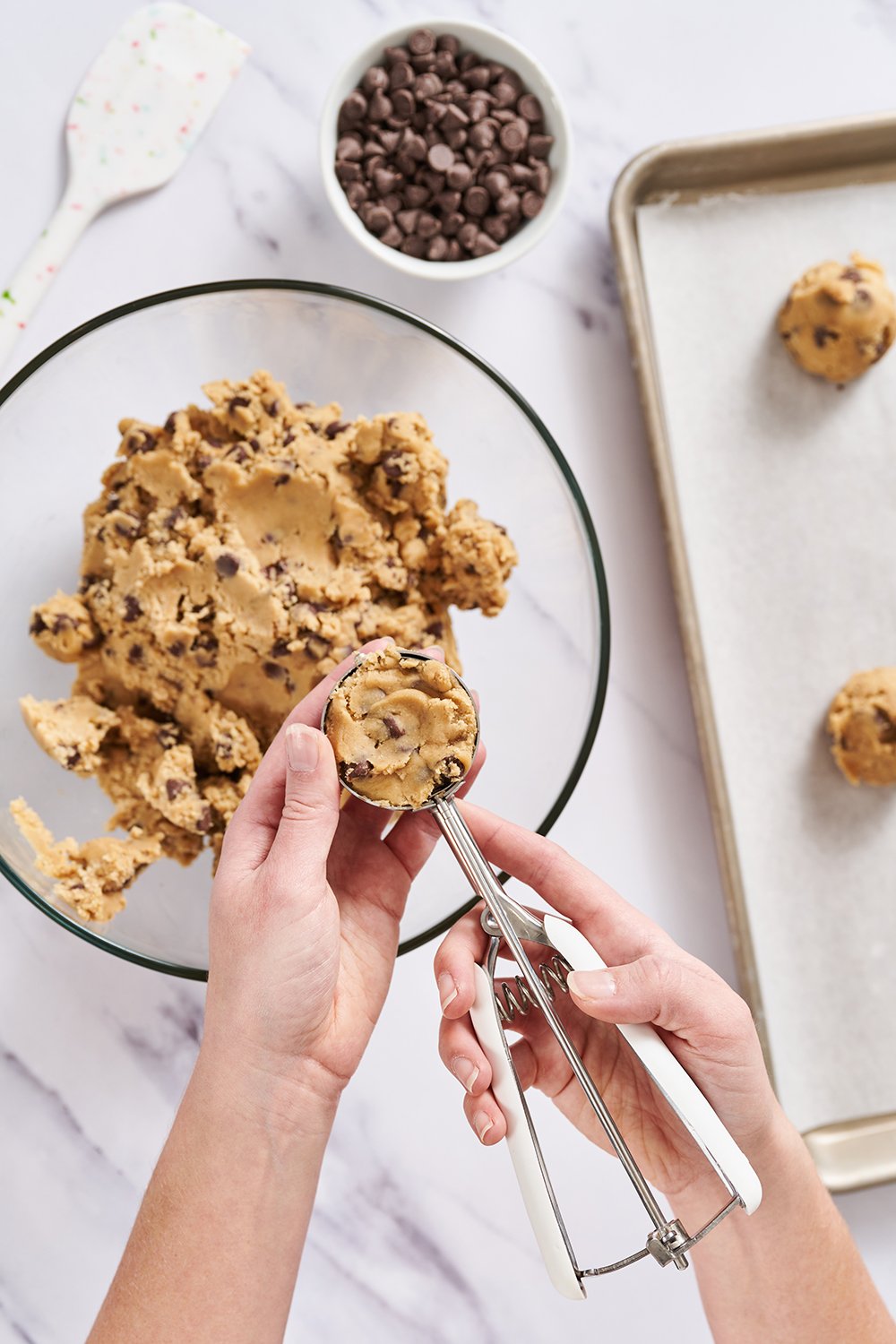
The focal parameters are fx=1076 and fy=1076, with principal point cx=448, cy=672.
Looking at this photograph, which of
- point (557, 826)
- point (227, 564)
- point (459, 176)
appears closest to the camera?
point (227, 564)

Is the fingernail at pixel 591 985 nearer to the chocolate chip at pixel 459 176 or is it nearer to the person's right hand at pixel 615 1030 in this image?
the person's right hand at pixel 615 1030

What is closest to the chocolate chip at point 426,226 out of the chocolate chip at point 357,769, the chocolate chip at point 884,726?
the chocolate chip at point 357,769

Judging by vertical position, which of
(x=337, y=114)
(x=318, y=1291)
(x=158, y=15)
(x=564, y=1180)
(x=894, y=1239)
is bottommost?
(x=894, y=1239)

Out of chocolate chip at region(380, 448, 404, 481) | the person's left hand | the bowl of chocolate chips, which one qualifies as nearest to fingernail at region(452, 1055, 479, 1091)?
the person's left hand

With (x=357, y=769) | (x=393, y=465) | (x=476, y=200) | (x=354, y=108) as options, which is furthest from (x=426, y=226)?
(x=357, y=769)

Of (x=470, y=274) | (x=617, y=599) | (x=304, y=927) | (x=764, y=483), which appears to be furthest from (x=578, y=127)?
(x=304, y=927)

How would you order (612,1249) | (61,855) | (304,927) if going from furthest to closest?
1. (612,1249)
2. (61,855)
3. (304,927)

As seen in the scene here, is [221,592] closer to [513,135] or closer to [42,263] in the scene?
[42,263]

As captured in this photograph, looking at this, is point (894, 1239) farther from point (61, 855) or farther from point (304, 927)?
point (61, 855)
